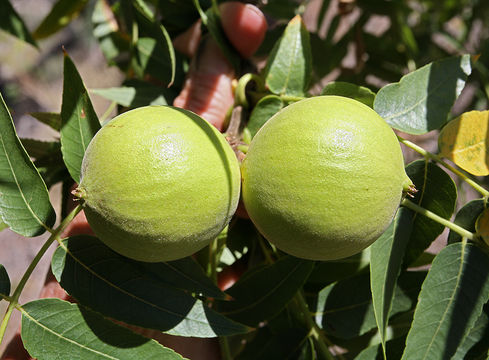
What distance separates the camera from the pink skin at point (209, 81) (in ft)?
5.36

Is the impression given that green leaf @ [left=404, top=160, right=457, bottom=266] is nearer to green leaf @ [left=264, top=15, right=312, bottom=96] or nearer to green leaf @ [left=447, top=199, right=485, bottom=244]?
green leaf @ [left=447, top=199, right=485, bottom=244]

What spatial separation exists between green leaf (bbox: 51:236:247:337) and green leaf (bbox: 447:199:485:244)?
2.02 feet

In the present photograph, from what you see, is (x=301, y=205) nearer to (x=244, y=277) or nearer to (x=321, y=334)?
(x=244, y=277)

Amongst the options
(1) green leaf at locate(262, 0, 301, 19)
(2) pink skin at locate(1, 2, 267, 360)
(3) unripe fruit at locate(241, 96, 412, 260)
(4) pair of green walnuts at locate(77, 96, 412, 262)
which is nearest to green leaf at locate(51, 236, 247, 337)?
(4) pair of green walnuts at locate(77, 96, 412, 262)

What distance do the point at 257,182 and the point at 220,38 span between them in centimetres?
79

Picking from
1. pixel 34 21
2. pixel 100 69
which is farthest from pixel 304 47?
pixel 34 21

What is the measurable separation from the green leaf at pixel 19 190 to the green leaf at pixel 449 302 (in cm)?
95

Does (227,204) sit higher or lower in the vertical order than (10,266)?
higher

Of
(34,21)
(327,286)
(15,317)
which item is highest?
(327,286)

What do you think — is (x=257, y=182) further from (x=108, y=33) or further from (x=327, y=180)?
(x=108, y=33)

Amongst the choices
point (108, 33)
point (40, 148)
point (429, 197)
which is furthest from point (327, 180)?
point (108, 33)

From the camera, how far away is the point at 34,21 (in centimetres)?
711

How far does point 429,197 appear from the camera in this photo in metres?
1.23

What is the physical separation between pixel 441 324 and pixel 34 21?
770 cm
